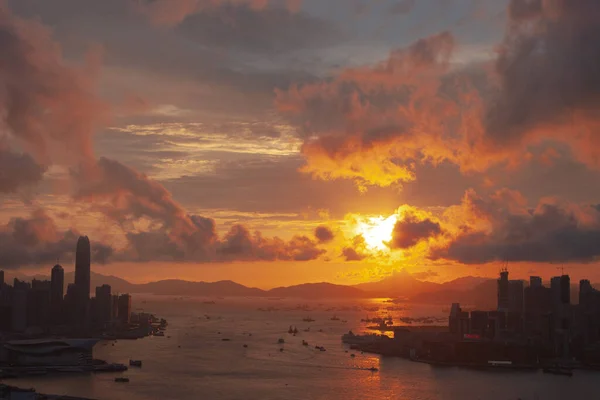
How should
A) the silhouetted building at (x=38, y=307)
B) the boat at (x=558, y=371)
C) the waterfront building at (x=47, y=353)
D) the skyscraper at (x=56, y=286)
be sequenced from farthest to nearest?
the skyscraper at (x=56, y=286), the silhouetted building at (x=38, y=307), the boat at (x=558, y=371), the waterfront building at (x=47, y=353)

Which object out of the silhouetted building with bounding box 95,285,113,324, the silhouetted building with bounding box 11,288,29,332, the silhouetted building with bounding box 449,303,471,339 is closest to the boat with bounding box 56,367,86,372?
the silhouetted building with bounding box 11,288,29,332

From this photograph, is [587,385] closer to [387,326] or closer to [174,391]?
[174,391]

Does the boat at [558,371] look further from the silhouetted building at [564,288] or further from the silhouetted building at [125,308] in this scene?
the silhouetted building at [125,308]

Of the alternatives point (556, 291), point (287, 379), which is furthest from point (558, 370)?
point (556, 291)

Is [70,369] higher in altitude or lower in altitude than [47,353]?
lower

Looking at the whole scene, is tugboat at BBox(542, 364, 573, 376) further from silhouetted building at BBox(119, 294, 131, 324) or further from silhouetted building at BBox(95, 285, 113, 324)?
silhouetted building at BBox(95, 285, 113, 324)

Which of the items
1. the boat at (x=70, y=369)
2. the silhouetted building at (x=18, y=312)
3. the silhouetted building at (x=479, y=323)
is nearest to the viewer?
the boat at (x=70, y=369)

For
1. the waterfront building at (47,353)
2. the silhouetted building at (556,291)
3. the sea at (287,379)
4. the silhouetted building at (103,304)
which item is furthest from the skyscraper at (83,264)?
the silhouetted building at (556,291)

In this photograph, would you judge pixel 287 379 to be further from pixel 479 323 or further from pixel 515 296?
pixel 515 296
